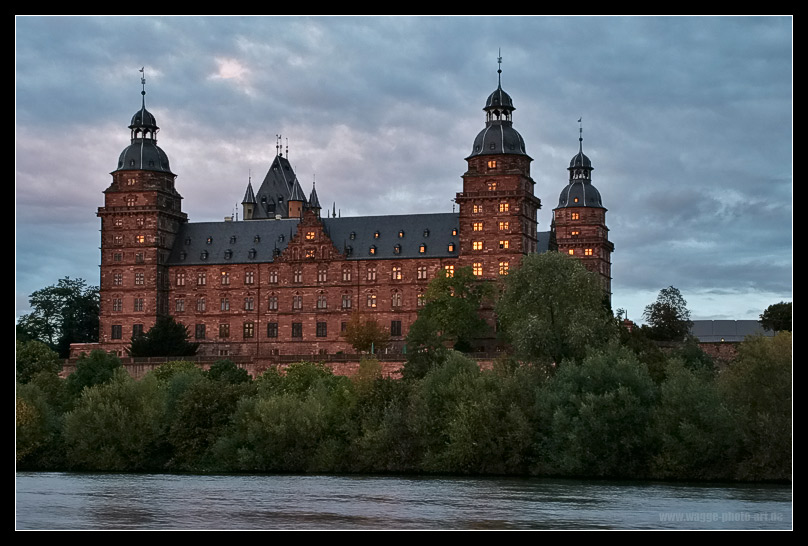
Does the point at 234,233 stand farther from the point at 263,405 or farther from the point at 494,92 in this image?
the point at 263,405

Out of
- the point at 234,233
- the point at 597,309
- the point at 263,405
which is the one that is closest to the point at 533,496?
the point at 263,405

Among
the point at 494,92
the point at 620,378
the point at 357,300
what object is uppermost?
the point at 494,92

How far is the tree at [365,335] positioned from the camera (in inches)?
3706

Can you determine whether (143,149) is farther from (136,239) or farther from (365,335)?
(365,335)

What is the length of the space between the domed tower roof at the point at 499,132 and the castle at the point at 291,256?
0.09 m

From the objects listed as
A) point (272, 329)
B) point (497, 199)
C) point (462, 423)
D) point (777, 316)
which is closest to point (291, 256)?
point (272, 329)

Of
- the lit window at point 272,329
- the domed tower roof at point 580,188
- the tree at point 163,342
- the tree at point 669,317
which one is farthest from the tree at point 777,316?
the tree at point 163,342

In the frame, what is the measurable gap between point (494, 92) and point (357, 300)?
18.1 meters

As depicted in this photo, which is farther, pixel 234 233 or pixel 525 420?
pixel 234 233

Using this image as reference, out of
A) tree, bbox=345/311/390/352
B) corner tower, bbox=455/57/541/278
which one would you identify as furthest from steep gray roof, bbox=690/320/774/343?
tree, bbox=345/311/390/352

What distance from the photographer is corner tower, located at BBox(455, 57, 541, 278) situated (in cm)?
9538

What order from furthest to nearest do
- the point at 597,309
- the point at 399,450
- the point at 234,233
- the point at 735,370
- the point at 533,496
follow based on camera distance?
1. the point at 234,233
2. the point at 597,309
3. the point at 399,450
4. the point at 735,370
5. the point at 533,496

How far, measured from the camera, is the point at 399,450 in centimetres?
5831

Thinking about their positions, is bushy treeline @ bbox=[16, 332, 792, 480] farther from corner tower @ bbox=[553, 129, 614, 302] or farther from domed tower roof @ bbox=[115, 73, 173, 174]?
corner tower @ bbox=[553, 129, 614, 302]
